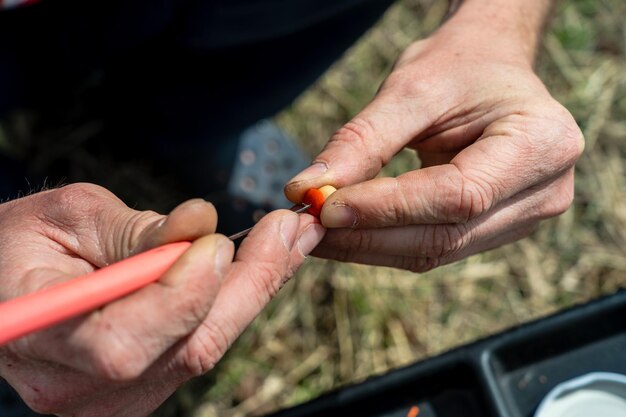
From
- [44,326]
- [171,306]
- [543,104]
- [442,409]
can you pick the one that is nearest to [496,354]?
[442,409]

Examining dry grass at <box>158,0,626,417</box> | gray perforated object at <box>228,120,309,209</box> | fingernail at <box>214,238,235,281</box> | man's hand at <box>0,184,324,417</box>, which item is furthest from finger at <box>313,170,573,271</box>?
gray perforated object at <box>228,120,309,209</box>

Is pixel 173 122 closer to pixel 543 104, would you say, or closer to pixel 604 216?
pixel 543 104

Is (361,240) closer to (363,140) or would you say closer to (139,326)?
(363,140)

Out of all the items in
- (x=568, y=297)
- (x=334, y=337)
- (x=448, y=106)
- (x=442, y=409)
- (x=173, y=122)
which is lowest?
(x=568, y=297)

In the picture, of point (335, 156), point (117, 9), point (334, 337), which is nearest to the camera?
point (335, 156)

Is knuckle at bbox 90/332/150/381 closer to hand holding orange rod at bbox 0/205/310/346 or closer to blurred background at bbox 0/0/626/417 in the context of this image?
hand holding orange rod at bbox 0/205/310/346

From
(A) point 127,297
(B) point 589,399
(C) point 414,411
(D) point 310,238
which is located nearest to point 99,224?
(A) point 127,297
